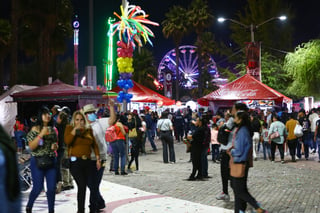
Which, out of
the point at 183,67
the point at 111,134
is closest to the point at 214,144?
the point at 111,134

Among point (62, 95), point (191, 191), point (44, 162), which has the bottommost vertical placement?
point (191, 191)

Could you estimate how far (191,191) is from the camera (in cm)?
973

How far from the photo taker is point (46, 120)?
6832 mm

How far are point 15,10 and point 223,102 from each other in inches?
519

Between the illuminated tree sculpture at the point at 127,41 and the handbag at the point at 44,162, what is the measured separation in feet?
27.4

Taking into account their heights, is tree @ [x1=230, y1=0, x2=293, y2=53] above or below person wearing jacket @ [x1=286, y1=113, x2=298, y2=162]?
above

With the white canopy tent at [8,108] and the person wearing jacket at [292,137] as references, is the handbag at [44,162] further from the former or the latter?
the white canopy tent at [8,108]

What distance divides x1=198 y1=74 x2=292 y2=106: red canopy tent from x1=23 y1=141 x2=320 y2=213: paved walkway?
27.1 ft

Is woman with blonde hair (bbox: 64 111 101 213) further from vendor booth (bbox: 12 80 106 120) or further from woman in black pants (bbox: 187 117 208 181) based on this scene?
vendor booth (bbox: 12 80 106 120)

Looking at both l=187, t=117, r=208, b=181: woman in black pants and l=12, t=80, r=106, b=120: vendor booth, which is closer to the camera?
l=187, t=117, r=208, b=181: woman in black pants

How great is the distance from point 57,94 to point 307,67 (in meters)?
15.6

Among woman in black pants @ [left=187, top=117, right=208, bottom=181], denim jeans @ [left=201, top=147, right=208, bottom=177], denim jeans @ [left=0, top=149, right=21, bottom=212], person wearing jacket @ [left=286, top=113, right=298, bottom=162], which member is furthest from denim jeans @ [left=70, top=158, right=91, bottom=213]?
person wearing jacket @ [left=286, top=113, right=298, bottom=162]

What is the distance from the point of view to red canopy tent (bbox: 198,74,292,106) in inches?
871

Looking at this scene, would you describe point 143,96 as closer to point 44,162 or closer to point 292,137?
point 292,137
